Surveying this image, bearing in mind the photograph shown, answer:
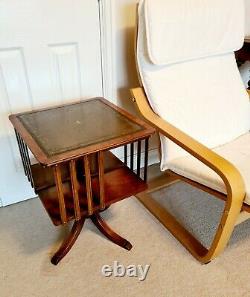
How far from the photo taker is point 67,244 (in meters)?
1.30

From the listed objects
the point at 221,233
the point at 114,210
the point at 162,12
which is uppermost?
the point at 162,12

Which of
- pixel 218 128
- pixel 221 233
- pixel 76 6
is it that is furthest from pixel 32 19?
pixel 221 233

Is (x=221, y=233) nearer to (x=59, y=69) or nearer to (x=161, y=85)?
(x=161, y=85)

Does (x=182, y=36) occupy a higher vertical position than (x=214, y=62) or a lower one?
higher

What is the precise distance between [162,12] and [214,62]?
0.46 metres

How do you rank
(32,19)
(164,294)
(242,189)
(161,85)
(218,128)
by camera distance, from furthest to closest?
1. (218,128)
2. (161,85)
3. (32,19)
4. (164,294)
5. (242,189)

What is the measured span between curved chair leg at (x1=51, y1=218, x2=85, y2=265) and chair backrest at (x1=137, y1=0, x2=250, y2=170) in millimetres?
501

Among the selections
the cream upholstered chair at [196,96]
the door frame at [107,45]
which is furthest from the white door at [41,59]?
the cream upholstered chair at [196,96]

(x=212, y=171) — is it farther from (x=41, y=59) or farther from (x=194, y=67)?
(x=41, y=59)

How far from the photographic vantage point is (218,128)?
1.55 m

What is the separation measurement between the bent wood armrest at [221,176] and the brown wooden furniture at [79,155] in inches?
6.0

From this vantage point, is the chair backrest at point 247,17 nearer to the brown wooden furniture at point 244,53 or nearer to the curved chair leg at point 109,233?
the brown wooden furniture at point 244,53

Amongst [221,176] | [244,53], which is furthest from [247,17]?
[221,176]

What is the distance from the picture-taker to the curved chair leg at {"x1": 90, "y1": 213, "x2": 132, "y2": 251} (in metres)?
1.34
